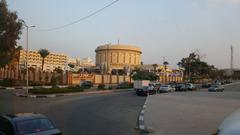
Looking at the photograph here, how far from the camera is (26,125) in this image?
27.1ft

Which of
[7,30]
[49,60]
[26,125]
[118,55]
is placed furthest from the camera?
[118,55]

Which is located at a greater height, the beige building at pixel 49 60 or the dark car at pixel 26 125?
the beige building at pixel 49 60

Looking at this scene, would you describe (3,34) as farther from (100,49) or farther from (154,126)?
(100,49)

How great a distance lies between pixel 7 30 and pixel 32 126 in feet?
101

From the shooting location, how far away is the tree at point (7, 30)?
3528 centimetres

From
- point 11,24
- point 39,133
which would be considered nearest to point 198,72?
point 11,24

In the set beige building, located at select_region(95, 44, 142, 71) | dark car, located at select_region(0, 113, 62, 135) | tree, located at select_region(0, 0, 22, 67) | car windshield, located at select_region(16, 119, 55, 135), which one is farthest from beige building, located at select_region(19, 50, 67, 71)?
car windshield, located at select_region(16, 119, 55, 135)

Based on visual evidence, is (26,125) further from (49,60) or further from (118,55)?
(118,55)

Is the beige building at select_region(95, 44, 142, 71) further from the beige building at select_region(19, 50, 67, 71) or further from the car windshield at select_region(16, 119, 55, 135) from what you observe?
the car windshield at select_region(16, 119, 55, 135)

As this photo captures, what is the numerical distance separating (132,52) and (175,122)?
166m

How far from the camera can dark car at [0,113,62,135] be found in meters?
8.09

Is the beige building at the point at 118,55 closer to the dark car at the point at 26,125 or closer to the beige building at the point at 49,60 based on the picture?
the beige building at the point at 49,60

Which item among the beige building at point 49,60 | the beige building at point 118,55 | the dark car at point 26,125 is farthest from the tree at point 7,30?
the beige building at point 118,55

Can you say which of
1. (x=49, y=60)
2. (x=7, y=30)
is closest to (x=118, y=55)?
(x=49, y=60)
